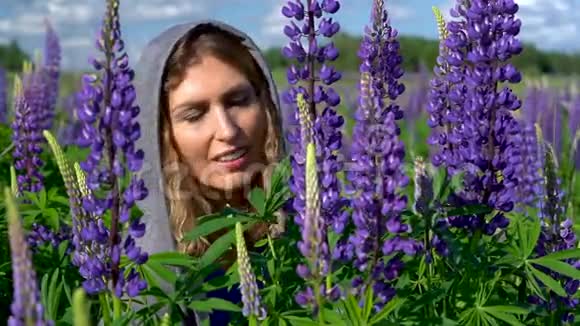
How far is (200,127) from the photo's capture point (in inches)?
122

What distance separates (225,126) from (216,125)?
0.18 ft

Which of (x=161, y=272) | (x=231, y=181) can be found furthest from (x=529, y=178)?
(x=161, y=272)

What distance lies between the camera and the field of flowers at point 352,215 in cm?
201

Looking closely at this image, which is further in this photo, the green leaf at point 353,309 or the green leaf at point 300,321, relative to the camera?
the green leaf at point 300,321

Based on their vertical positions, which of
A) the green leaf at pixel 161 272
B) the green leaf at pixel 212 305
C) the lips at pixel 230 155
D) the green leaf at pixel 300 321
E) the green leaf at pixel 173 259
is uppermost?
the lips at pixel 230 155

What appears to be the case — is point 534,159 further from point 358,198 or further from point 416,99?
point 416,99

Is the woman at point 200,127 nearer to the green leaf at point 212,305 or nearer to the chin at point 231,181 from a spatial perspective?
the chin at point 231,181

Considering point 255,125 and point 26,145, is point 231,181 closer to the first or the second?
point 255,125

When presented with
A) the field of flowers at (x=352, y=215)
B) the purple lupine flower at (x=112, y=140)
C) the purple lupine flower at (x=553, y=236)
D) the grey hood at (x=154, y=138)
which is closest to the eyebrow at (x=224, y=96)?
the grey hood at (x=154, y=138)

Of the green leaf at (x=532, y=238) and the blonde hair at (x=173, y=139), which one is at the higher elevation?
the blonde hair at (x=173, y=139)

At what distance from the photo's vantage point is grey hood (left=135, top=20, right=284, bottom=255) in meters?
3.05

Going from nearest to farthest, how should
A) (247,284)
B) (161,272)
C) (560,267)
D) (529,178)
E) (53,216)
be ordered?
1. (247,284)
2. (161,272)
3. (560,267)
4. (53,216)
5. (529,178)

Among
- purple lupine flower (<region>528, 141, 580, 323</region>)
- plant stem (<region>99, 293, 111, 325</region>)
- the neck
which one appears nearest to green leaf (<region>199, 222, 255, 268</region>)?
plant stem (<region>99, 293, 111, 325</region>)

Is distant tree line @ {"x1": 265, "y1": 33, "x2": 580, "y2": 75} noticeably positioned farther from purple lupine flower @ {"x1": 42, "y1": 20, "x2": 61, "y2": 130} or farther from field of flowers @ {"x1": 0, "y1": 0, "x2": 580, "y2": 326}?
field of flowers @ {"x1": 0, "y1": 0, "x2": 580, "y2": 326}
